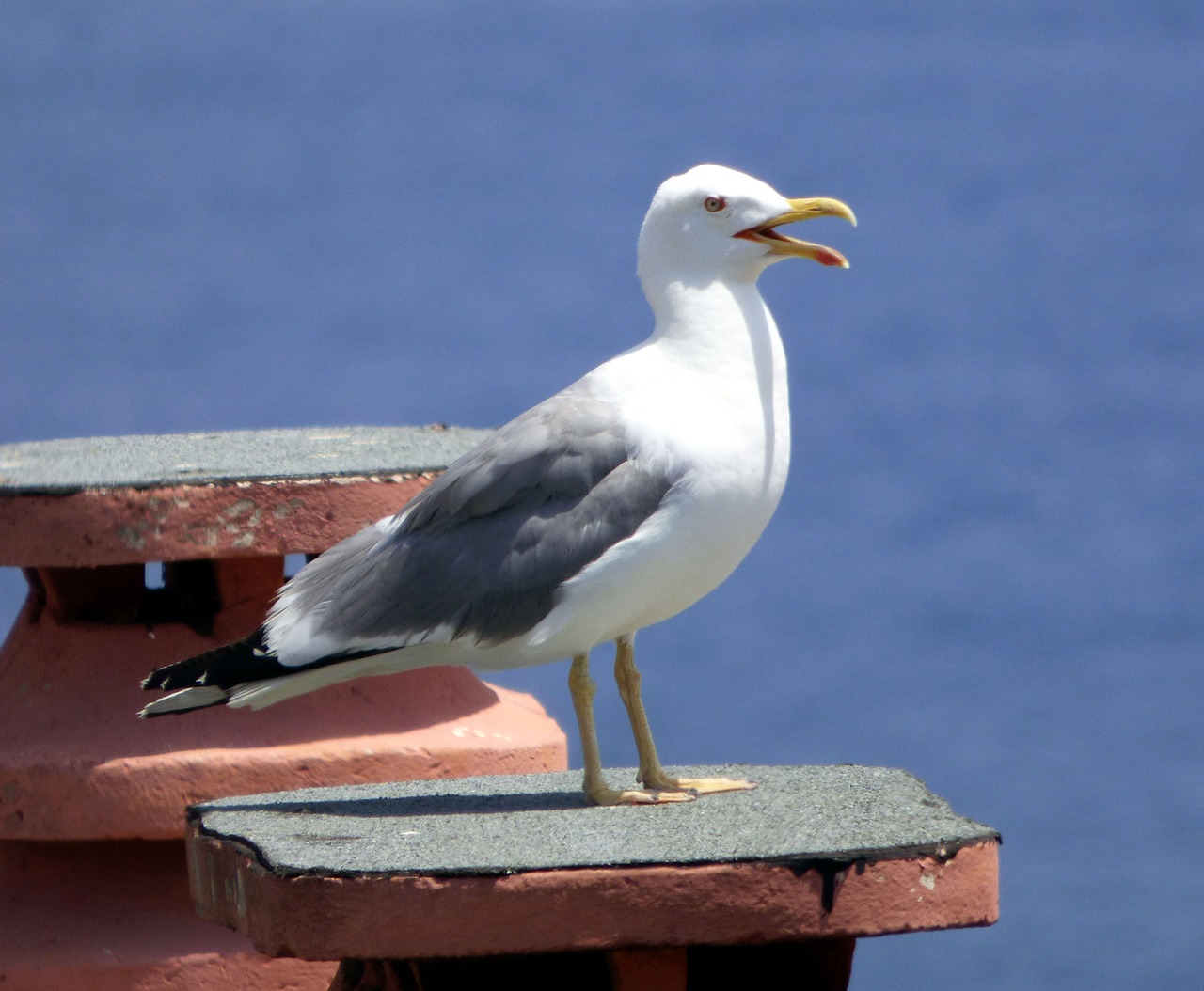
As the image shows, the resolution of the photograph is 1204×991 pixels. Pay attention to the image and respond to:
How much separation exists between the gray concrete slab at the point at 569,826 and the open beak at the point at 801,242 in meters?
0.92

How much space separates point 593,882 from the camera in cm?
264

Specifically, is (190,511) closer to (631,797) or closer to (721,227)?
→ (631,797)

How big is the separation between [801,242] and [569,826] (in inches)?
41.4

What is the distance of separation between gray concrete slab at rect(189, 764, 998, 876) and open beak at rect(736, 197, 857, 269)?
3.01 feet

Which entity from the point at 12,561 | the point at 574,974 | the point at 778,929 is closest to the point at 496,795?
the point at 574,974

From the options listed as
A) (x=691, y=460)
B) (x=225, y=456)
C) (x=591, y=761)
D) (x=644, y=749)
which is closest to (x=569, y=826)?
(x=591, y=761)

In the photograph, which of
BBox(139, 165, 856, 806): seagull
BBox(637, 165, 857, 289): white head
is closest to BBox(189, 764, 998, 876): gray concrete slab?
BBox(139, 165, 856, 806): seagull

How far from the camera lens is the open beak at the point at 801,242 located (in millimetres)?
3170

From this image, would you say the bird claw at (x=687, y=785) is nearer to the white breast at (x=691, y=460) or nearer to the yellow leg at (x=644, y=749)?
the yellow leg at (x=644, y=749)

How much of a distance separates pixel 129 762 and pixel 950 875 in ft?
6.04

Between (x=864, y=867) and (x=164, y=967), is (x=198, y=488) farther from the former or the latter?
(x=864, y=867)

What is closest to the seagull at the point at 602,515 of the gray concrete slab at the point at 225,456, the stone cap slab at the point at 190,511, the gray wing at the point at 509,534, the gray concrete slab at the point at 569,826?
the gray wing at the point at 509,534

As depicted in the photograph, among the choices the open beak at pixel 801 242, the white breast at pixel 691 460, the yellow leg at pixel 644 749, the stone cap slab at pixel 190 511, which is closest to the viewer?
the white breast at pixel 691 460

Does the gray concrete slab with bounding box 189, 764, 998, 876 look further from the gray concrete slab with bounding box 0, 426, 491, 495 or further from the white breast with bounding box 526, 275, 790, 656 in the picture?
the gray concrete slab with bounding box 0, 426, 491, 495
